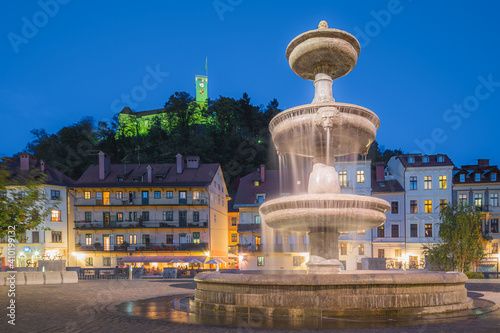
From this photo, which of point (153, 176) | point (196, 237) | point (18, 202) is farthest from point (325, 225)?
point (153, 176)

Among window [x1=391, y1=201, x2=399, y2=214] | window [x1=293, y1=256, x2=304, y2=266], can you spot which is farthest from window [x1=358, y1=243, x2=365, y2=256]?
window [x1=293, y1=256, x2=304, y2=266]

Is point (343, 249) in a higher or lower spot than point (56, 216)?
lower

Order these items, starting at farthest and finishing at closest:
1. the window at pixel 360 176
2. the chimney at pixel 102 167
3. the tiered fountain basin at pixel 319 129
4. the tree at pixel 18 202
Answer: the chimney at pixel 102 167
the window at pixel 360 176
the tiered fountain basin at pixel 319 129
the tree at pixel 18 202

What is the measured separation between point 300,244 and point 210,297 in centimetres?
3639

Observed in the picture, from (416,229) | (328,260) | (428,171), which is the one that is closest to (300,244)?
(416,229)

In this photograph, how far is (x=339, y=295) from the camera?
323 inches

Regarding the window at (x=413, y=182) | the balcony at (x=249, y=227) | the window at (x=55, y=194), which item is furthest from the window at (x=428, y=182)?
the window at (x=55, y=194)

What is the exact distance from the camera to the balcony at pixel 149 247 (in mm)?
47562

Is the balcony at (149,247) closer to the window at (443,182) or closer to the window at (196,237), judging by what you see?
the window at (196,237)

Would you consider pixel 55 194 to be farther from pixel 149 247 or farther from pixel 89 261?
pixel 149 247

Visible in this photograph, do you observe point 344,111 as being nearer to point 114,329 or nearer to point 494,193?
point 114,329

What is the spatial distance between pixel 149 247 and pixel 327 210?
40.6 metres

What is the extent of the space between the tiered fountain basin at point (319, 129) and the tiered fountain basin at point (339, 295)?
4406 mm

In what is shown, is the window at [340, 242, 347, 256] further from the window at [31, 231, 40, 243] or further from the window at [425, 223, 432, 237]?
the window at [31, 231, 40, 243]
